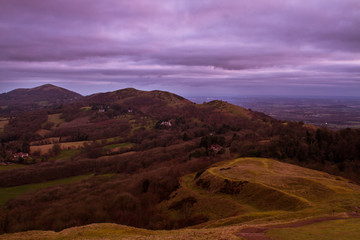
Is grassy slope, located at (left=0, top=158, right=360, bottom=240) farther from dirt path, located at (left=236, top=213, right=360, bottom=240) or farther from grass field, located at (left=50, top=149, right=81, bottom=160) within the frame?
grass field, located at (left=50, top=149, right=81, bottom=160)

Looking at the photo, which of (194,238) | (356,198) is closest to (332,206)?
(356,198)

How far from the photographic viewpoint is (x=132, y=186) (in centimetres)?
8269

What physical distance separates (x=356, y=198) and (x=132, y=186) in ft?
211

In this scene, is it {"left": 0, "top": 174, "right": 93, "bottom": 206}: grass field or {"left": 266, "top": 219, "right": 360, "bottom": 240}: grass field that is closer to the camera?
{"left": 266, "top": 219, "right": 360, "bottom": 240}: grass field

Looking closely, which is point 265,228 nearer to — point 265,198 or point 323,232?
point 323,232

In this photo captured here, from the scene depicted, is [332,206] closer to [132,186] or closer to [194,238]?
[194,238]

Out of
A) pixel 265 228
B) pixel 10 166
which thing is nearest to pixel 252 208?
pixel 265 228

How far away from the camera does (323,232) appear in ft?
76.5

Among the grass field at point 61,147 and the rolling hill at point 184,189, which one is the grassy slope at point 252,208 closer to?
the rolling hill at point 184,189

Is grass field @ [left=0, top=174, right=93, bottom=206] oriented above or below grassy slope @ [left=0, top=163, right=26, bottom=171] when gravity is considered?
below

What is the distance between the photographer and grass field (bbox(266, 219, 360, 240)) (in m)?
21.7

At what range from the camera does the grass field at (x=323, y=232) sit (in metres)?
21.7

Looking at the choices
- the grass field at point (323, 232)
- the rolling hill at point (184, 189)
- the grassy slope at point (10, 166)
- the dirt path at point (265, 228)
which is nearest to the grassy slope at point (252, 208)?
the grass field at point (323, 232)

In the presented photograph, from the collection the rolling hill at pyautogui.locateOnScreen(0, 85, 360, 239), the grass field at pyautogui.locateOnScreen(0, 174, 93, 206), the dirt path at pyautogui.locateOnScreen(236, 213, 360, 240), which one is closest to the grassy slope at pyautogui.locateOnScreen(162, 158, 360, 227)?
the rolling hill at pyautogui.locateOnScreen(0, 85, 360, 239)
